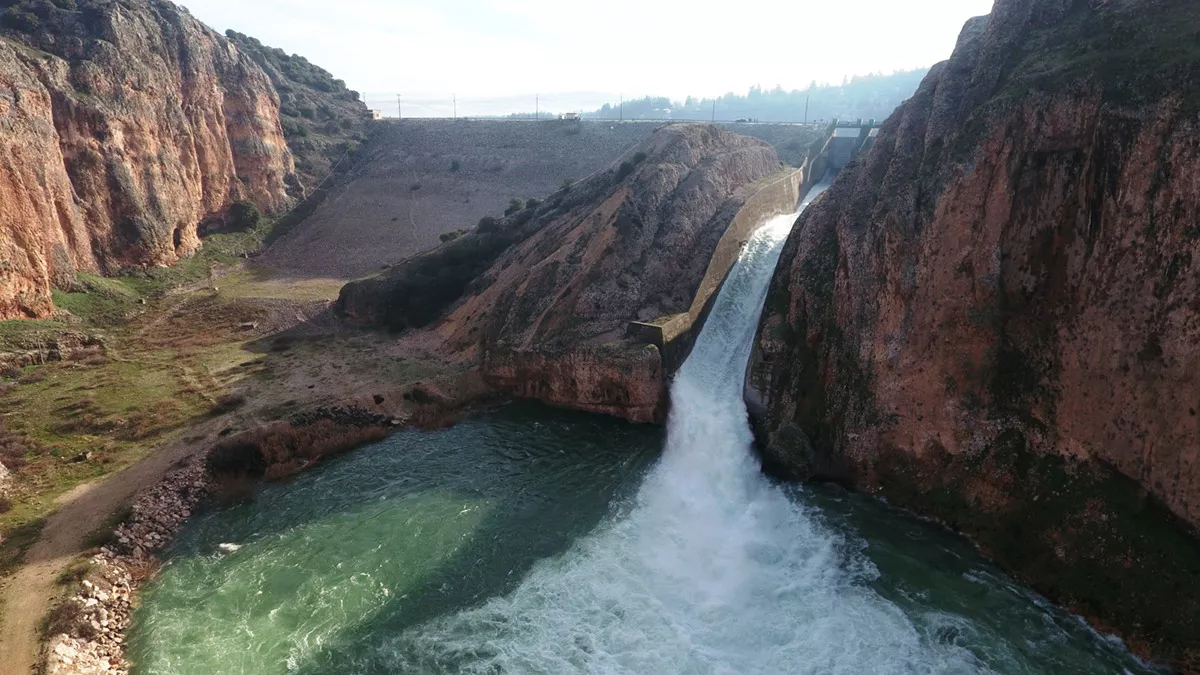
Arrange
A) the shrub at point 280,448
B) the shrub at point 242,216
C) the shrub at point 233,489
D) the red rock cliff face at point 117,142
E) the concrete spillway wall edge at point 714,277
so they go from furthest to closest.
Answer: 1. the shrub at point 242,216
2. the red rock cliff face at point 117,142
3. the concrete spillway wall edge at point 714,277
4. the shrub at point 280,448
5. the shrub at point 233,489

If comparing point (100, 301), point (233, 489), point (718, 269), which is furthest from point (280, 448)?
point (718, 269)

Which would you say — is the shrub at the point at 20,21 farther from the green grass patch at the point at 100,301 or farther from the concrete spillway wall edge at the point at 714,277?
the concrete spillway wall edge at the point at 714,277

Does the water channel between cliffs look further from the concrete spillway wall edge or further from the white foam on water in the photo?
the concrete spillway wall edge

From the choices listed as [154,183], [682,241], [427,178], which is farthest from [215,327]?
[427,178]

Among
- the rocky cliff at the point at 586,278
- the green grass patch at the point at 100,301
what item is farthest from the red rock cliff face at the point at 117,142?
the rocky cliff at the point at 586,278

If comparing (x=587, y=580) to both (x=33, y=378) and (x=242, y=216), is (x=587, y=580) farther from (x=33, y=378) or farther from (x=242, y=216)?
(x=242, y=216)

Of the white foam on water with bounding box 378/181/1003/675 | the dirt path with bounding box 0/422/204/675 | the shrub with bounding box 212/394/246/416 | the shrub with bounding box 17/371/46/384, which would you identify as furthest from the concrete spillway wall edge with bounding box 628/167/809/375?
the shrub with bounding box 17/371/46/384
